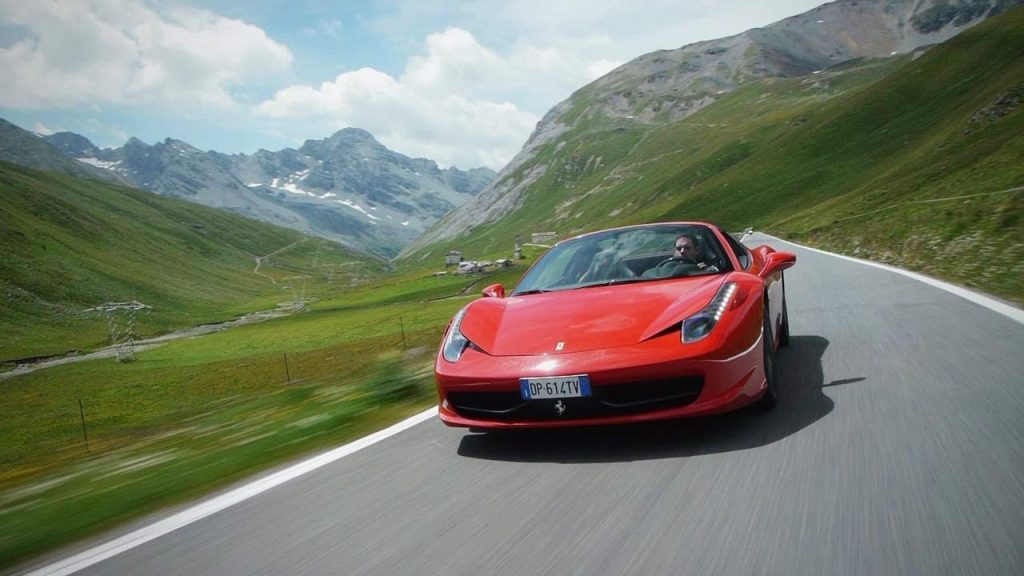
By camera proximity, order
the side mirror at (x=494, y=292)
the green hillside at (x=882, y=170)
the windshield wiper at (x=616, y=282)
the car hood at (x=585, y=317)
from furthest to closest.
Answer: the green hillside at (x=882, y=170), the side mirror at (x=494, y=292), the windshield wiper at (x=616, y=282), the car hood at (x=585, y=317)

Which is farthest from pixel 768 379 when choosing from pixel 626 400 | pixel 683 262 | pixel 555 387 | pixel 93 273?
pixel 93 273

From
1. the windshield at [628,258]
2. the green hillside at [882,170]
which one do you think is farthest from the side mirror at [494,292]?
the green hillside at [882,170]

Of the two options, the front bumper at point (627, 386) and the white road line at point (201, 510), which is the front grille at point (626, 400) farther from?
the white road line at point (201, 510)

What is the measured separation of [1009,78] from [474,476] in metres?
83.3

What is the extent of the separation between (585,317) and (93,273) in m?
132

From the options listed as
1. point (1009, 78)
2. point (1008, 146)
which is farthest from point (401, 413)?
point (1009, 78)

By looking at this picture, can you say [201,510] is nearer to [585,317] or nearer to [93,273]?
[585,317]

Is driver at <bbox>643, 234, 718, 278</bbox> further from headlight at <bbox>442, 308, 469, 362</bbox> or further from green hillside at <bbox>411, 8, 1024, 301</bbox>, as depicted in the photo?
green hillside at <bbox>411, 8, 1024, 301</bbox>

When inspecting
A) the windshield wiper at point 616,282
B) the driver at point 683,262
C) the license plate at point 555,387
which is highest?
the driver at point 683,262

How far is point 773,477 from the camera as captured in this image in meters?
3.48

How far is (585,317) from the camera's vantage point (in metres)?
4.61

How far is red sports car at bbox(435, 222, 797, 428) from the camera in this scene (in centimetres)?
405

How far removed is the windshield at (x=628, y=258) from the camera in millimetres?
5465

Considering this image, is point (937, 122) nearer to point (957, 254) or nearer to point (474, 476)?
point (957, 254)
